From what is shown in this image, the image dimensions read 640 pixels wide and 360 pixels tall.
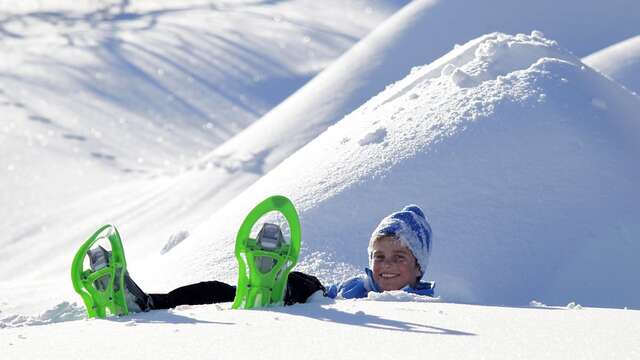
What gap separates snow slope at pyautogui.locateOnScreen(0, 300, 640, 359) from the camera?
2242 millimetres

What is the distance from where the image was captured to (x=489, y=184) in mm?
5461

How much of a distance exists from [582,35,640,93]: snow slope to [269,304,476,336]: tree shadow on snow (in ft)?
27.0

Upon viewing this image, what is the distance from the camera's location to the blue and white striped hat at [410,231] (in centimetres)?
395

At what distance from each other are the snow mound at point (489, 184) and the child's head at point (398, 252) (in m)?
0.77

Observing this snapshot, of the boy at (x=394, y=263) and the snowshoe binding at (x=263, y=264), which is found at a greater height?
the boy at (x=394, y=263)

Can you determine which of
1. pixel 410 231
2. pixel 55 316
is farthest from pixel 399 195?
pixel 55 316

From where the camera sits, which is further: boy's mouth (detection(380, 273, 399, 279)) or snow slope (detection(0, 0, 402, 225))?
snow slope (detection(0, 0, 402, 225))

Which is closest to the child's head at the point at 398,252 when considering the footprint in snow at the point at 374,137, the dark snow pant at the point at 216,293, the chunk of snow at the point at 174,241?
the dark snow pant at the point at 216,293

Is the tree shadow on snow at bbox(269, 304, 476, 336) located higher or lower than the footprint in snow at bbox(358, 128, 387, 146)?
lower

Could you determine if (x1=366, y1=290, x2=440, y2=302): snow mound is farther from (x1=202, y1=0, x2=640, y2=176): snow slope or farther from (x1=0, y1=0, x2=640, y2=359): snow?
(x1=202, y1=0, x2=640, y2=176): snow slope

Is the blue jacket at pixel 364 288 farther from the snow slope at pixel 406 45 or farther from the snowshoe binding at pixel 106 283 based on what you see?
the snow slope at pixel 406 45

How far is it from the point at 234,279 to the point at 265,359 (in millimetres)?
3001

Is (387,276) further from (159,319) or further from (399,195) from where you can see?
(399,195)


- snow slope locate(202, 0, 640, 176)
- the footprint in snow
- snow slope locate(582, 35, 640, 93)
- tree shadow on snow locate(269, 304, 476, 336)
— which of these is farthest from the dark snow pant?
snow slope locate(582, 35, 640, 93)
